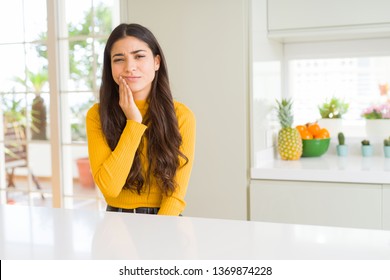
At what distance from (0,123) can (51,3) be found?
130cm

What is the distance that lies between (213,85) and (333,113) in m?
0.96

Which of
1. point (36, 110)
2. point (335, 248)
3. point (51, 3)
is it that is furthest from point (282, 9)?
point (36, 110)

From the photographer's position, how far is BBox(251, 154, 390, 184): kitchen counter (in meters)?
2.44

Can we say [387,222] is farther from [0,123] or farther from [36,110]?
[36,110]

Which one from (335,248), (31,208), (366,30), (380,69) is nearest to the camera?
(335,248)

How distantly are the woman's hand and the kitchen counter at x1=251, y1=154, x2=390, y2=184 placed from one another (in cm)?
102

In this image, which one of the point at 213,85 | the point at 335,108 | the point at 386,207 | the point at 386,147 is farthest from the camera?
the point at 335,108

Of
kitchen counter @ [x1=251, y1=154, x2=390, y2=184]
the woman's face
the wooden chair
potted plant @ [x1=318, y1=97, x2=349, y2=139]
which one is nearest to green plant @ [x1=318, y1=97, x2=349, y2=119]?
potted plant @ [x1=318, y1=97, x2=349, y2=139]

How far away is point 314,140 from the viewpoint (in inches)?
118

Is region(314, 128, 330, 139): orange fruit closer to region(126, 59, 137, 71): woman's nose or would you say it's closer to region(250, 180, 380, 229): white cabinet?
region(250, 180, 380, 229): white cabinet

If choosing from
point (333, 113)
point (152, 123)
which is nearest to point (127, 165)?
point (152, 123)

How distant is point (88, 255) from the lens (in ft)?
3.12

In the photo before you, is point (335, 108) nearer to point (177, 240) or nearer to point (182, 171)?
point (182, 171)
